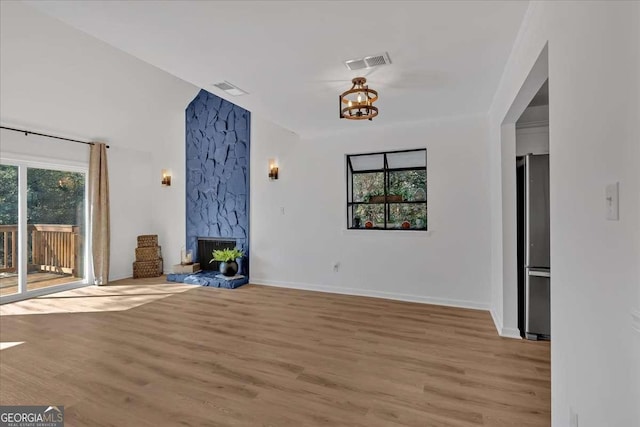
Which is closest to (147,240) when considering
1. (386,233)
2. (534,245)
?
(386,233)

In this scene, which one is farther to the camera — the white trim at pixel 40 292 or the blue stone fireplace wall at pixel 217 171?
the blue stone fireplace wall at pixel 217 171

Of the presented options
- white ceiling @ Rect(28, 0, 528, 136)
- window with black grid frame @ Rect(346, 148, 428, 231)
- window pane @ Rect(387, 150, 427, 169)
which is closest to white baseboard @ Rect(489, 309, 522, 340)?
window with black grid frame @ Rect(346, 148, 428, 231)

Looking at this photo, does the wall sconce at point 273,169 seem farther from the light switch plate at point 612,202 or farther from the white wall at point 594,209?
the light switch plate at point 612,202

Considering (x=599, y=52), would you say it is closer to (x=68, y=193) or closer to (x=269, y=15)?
(x=269, y=15)

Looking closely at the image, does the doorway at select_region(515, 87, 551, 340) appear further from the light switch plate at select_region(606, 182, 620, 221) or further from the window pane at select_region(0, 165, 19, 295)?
the window pane at select_region(0, 165, 19, 295)

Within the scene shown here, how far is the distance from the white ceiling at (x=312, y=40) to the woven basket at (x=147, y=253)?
417 cm

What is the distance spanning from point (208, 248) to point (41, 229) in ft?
8.38

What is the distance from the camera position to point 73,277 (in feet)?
18.0

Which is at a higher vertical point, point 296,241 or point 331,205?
point 331,205

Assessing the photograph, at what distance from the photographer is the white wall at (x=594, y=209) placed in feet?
3.08

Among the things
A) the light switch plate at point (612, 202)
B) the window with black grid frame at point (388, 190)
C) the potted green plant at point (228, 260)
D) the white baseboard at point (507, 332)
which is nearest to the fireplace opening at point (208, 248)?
the potted green plant at point (228, 260)

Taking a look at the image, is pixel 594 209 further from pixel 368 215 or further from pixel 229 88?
pixel 368 215

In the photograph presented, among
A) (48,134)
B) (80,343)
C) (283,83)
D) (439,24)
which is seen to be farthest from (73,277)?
(439,24)

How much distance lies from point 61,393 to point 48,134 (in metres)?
4.45
